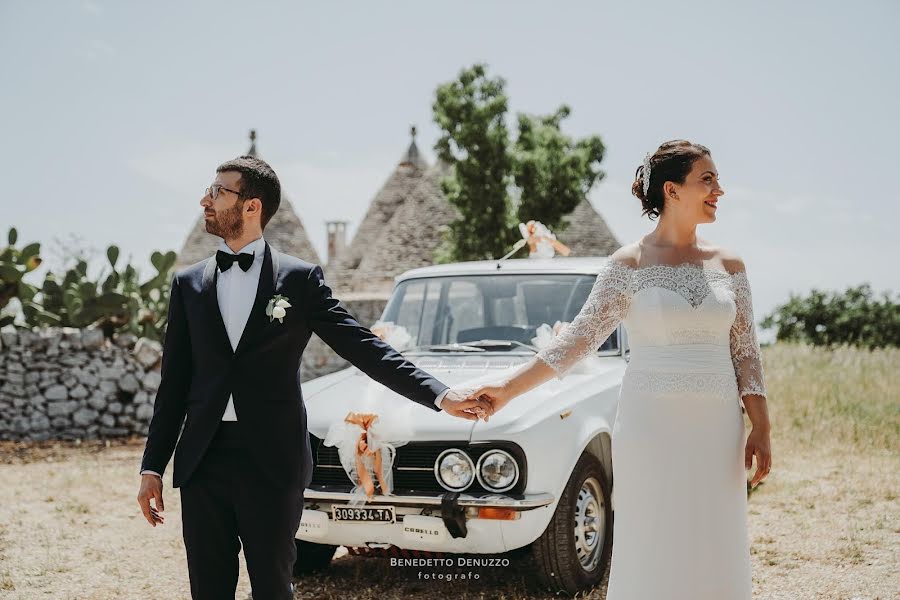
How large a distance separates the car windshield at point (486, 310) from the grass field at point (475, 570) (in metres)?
1.48

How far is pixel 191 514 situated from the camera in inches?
117

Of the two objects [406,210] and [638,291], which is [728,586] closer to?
[638,291]

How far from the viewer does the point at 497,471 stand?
4441 mm

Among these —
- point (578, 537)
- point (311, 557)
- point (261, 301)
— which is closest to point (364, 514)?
point (311, 557)

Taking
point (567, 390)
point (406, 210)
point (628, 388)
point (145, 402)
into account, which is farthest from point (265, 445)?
point (406, 210)

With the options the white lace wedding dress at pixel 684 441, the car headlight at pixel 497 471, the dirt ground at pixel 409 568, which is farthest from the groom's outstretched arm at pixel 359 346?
the dirt ground at pixel 409 568

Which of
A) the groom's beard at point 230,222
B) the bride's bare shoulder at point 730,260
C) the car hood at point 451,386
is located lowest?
the car hood at point 451,386

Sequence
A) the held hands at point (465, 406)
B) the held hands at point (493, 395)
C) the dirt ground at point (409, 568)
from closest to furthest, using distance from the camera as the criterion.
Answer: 1. the held hands at point (465, 406)
2. the held hands at point (493, 395)
3. the dirt ground at point (409, 568)

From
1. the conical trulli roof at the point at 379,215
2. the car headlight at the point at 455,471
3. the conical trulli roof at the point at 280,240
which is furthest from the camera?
the conical trulli roof at the point at 379,215

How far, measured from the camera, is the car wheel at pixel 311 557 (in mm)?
5363

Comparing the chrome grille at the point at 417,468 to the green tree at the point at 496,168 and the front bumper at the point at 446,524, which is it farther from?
the green tree at the point at 496,168

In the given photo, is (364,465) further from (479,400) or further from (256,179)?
(256,179)

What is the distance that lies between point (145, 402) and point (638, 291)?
1124 centimetres

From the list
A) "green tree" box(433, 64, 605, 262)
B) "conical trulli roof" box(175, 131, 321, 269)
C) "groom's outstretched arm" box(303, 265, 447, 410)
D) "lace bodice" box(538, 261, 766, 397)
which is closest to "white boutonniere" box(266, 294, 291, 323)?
"groom's outstretched arm" box(303, 265, 447, 410)
